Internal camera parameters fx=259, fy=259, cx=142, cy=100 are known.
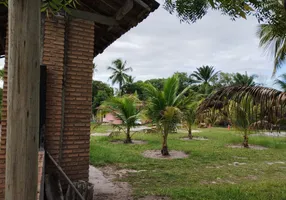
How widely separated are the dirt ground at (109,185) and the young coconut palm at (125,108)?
5.49 metres

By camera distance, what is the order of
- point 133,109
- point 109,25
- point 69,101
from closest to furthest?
point 69,101, point 109,25, point 133,109

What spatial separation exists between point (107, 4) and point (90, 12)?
14.7 inches

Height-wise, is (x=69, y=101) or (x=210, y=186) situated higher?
(x=69, y=101)

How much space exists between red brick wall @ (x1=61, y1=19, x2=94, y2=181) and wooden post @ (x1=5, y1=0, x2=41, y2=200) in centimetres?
359

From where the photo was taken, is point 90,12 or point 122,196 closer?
point 90,12

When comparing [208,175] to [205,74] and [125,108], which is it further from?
[205,74]

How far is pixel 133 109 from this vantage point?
46.5ft

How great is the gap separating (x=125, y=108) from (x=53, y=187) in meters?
9.82

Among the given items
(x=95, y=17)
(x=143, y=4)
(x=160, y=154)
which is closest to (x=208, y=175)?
(x=160, y=154)

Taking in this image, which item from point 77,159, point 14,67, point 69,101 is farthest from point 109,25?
point 14,67

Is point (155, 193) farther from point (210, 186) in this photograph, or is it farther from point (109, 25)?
point (109, 25)

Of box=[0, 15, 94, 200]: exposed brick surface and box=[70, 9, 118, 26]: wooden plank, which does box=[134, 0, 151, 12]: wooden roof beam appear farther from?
box=[0, 15, 94, 200]: exposed brick surface

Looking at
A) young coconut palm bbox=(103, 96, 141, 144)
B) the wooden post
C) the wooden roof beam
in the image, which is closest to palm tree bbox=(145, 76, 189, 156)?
young coconut palm bbox=(103, 96, 141, 144)

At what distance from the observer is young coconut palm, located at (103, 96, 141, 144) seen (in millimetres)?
13988
